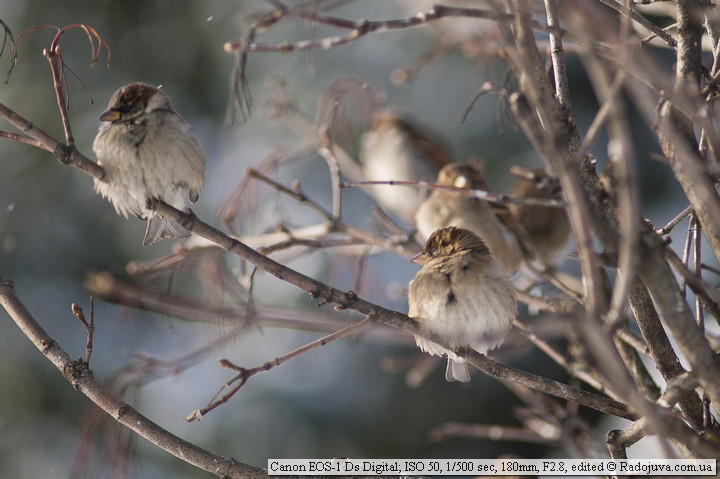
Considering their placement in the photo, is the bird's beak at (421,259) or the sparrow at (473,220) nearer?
the bird's beak at (421,259)

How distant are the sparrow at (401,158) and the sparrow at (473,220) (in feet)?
4.43

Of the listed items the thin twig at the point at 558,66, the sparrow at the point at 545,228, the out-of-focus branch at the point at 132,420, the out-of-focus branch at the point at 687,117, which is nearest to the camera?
the out-of-focus branch at the point at 687,117

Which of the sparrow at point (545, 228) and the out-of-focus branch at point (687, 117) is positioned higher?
the sparrow at point (545, 228)

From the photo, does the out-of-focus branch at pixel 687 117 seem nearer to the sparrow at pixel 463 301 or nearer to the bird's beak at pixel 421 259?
the sparrow at pixel 463 301

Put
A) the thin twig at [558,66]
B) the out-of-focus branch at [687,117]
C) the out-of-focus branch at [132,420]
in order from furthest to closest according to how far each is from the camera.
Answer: the out-of-focus branch at [132,420] → the thin twig at [558,66] → the out-of-focus branch at [687,117]

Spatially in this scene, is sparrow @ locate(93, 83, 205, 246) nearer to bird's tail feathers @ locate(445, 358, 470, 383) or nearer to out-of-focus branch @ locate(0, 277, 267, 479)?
out-of-focus branch @ locate(0, 277, 267, 479)

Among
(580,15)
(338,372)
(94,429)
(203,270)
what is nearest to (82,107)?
(338,372)

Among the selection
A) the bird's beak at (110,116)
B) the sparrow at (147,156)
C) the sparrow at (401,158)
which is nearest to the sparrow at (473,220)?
the sparrow at (401,158)

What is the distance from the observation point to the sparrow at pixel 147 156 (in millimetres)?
2625

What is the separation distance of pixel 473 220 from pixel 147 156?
2.42 meters

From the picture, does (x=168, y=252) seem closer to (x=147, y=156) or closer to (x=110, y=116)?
(x=110, y=116)


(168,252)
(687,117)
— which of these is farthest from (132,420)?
(168,252)

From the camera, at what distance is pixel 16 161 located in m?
5.89

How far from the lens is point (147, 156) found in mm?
2660
